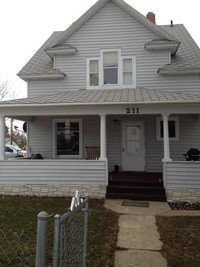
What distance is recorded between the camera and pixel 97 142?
13.1 metres

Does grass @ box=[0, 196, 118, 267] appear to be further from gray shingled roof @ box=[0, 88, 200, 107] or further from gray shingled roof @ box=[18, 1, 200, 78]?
gray shingled roof @ box=[18, 1, 200, 78]

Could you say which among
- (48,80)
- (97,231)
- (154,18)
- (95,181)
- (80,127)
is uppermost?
(154,18)

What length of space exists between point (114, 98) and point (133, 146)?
282 cm

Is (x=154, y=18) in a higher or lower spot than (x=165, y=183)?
higher

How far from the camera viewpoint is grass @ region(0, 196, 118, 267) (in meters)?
5.16

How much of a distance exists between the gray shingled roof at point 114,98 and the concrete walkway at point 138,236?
11.3 feet

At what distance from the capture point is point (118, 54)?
43.8ft

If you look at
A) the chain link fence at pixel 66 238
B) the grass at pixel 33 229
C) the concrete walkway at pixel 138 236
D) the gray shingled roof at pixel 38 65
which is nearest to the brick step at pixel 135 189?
the concrete walkway at pixel 138 236

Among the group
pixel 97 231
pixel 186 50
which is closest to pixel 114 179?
pixel 97 231

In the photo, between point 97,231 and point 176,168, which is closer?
point 97,231

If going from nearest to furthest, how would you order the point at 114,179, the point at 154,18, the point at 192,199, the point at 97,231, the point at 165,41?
the point at 97,231
the point at 192,199
the point at 114,179
the point at 165,41
the point at 154,18

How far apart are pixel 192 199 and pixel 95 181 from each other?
332 cm

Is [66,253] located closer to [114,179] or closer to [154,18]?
[114,179]

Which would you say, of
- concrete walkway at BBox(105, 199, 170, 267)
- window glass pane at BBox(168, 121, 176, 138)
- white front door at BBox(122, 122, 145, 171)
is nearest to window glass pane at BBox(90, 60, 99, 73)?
white front door at BBox(122, 122, 145, 171)
